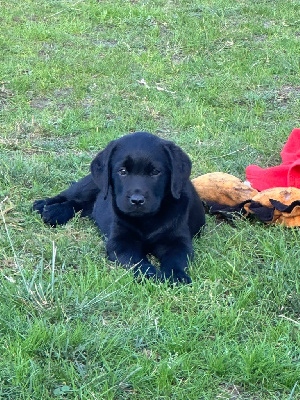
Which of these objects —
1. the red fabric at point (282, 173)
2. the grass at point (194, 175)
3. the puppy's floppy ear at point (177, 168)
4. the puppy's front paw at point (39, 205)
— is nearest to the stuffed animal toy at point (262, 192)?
the red fabric at point (282, 173)

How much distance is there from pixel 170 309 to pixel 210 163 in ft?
7.15

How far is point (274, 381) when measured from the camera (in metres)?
2.63

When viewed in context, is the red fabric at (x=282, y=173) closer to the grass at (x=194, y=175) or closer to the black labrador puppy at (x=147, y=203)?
the grass at (x=194, y=175)

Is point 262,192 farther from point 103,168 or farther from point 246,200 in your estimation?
point 103,168

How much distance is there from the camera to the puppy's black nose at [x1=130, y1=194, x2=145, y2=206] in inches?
139

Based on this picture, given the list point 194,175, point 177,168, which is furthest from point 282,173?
point 177,168

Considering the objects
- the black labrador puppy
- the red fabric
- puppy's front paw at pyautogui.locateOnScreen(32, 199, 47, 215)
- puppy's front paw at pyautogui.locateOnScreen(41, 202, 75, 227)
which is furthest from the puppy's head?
the red fabric

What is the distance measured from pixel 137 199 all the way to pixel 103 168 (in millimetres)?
405

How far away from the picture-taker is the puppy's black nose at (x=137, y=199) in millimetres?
3539

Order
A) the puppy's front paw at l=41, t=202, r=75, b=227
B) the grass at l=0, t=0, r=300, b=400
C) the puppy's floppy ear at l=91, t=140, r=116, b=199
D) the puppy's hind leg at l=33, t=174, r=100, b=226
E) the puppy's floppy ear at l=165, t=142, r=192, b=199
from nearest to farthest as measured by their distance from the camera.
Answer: the grass at l=0, t=0, r=300, b=400 < the puppy's floppy ear at l=165, t=142, r=192, b=199 < the puppy's floppy ear at l=91, t=140, r=116, b=199 < the puppy's front paw at l=41, t=202, r=75, b=227 < the puppy's hind leg at l=33, t=174, r=100, b=226

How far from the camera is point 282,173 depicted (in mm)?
4555

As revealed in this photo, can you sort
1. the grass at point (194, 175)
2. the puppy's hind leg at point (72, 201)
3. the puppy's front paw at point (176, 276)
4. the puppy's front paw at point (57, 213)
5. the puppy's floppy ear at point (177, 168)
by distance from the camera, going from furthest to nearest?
the puppy's hind leg at point (72, 201), the puppy's front paw at point (57, 213), the puppy's floppy ear at point (177, 168), the puppy's front paw at point (176, 276), the grass at point (194, 175)

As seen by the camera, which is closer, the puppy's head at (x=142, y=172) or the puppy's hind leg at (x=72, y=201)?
the puppy's head at (x=142, y=172)

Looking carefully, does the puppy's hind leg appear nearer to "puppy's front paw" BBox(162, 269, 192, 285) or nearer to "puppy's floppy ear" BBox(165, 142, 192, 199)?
"puppy's floppy ear" BBox(165, 142, 192, 199)
